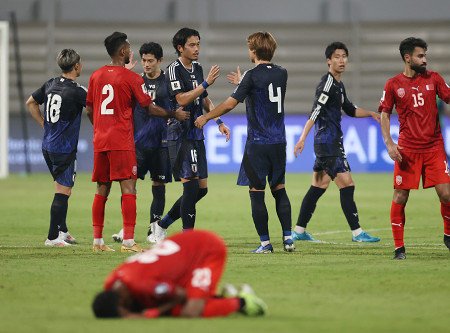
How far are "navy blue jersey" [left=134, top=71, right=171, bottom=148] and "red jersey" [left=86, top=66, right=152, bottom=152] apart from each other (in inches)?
68.6

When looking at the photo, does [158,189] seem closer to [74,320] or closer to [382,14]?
[74,320]

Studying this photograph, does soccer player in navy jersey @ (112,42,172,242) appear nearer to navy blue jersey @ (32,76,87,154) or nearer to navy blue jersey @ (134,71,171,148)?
navy blue jersey @ (134,71,171,148)

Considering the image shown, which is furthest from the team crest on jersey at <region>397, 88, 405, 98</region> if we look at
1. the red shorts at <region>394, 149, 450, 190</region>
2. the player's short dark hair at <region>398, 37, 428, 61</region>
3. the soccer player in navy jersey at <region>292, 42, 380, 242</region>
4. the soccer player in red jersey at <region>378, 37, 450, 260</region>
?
the soccer player in navy jersey at <region>292, 42, 380, 242</region>

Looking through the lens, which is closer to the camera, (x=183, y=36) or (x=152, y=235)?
(x=183, y=36)

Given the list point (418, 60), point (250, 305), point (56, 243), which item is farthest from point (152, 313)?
point (56, 243)

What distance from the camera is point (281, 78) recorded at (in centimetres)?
883

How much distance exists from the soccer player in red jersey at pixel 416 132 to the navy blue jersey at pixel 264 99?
44.0 inches

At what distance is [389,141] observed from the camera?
806cm

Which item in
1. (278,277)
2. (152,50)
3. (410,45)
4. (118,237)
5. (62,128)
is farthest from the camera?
(152,50)

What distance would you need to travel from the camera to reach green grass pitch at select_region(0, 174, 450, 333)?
5.22 m

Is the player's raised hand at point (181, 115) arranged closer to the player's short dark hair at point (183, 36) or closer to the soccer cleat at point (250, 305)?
the player's short dark hair at point (183, 36)

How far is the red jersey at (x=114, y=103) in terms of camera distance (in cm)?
862

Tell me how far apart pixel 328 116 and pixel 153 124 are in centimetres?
213

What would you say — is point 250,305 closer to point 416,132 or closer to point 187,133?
point 416,132
